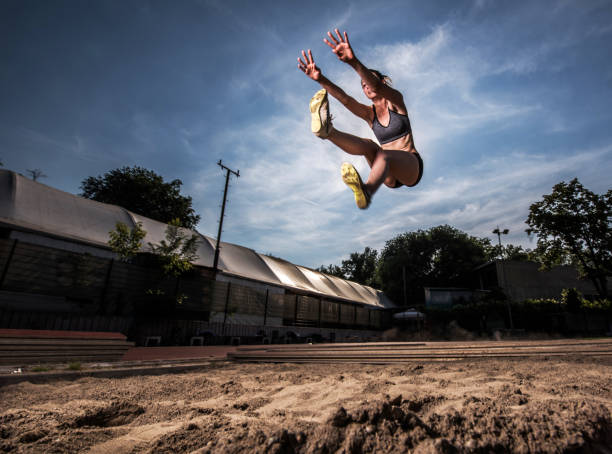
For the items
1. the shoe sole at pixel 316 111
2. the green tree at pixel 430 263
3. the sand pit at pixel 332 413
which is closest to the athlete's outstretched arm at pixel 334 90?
the shoe sole at pixel 316 111

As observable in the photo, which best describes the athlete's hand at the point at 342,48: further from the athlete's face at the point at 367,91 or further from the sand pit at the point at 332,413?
the sand pit at the point at 332,413

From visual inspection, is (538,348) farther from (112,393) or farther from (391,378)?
(112,393)

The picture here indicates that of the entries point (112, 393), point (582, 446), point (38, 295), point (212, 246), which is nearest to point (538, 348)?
point (582, 446)

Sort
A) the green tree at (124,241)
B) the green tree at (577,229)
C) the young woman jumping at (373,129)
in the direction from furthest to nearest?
1. the green tree at (577,229)
2. the green tree at (124,241)
3. the young woman jumping at (373,129)

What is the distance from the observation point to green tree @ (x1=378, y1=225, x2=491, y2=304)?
118 ft

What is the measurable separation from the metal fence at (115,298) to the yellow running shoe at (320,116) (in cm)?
1064

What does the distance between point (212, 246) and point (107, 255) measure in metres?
6.64

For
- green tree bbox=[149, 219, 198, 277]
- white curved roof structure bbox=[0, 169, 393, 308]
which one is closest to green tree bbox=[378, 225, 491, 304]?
white curved roof structure bbox=[0, 169, 393, 308]

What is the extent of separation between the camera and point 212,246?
1795 cm

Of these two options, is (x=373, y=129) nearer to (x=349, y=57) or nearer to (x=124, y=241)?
(x=349, y=57)

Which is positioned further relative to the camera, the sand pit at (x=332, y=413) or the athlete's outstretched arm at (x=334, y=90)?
the athlete's outstretched arm at (x=334, y=90)

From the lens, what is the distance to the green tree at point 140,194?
25.6 meters

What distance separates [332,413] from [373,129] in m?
3.40

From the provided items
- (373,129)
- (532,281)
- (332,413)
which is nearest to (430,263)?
(532,281)
